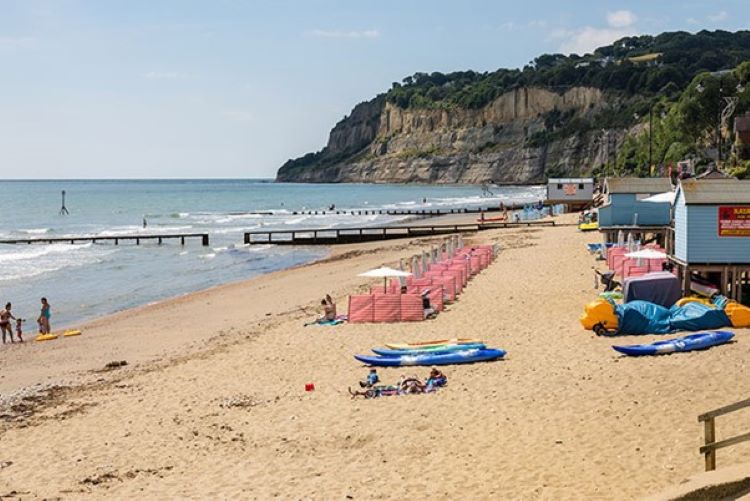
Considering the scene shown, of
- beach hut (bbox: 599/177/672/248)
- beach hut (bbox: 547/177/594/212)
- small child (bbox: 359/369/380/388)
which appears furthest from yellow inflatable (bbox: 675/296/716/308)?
beach hut (bbox: 547/177/594/212)

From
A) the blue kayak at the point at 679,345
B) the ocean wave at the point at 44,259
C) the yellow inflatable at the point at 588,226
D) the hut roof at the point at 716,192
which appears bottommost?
the ocean wave at the point at 44,259

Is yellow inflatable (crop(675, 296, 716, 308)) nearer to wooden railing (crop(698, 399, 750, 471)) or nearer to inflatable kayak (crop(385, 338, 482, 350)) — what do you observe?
inflatable kayak (crop(385, 338, 482, 350))

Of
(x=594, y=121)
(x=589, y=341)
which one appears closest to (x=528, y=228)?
(x=589, y=341)

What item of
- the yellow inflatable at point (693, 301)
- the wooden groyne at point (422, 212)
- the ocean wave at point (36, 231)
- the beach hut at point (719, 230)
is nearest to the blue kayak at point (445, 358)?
the yellow inflatable at point (693, 301)

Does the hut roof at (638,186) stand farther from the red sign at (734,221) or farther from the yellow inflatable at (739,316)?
the yellow inflatable at (739,316)

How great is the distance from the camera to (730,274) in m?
21.0

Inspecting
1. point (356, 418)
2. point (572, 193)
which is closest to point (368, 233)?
point (572, 193)

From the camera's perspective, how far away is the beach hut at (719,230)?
20.4 m

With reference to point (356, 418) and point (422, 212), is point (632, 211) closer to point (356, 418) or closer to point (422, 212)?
point (356, 418)

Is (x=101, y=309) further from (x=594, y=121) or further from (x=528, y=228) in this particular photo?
(x=594, y=121)

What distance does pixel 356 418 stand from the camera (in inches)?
535

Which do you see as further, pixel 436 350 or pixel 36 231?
pixel 36 231

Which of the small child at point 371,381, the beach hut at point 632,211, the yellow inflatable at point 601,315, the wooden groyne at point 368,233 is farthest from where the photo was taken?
the wooden groyne at point 368,233

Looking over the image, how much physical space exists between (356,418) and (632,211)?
24.7 metres
